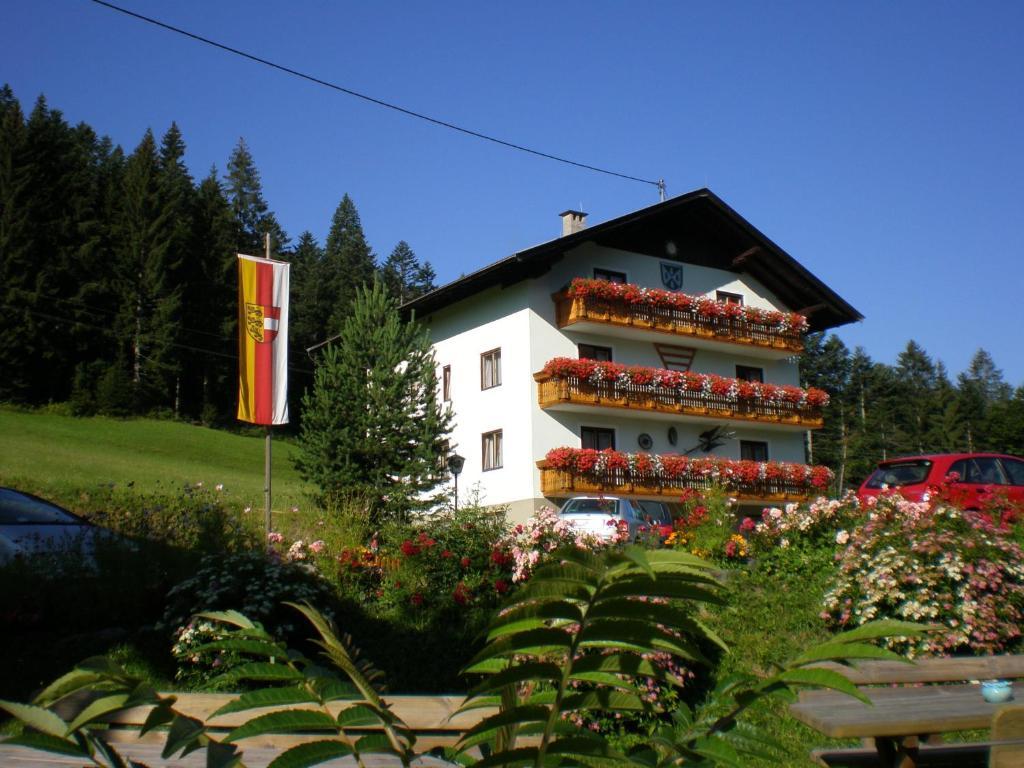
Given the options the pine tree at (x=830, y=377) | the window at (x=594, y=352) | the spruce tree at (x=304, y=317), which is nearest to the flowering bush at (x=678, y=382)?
the window at (x=594, y=352)

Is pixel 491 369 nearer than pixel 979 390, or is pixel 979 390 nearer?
pixel 491 369

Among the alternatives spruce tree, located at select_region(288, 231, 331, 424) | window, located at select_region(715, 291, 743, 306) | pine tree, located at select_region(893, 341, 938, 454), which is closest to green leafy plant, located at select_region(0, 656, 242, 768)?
window, located at select_region(715, 291, 743, 306)

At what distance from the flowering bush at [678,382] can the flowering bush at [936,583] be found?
18095 millimetres

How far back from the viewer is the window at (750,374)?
34688mm

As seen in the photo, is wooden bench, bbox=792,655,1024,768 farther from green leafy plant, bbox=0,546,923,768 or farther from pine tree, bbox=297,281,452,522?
pine tree, bbox=297,281,452,522

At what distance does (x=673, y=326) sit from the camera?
31.1 meters

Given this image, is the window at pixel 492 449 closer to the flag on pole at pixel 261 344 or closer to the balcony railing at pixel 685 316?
the balcony railing at pixel 685 316

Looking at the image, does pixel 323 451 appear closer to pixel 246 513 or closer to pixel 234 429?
pixel 246 513

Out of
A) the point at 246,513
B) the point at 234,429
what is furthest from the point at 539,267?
the point at 234,429

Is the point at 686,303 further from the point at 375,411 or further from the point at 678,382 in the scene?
the point at 375,411

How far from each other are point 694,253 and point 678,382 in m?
5.70

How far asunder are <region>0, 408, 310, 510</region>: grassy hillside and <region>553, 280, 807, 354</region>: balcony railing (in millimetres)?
9508

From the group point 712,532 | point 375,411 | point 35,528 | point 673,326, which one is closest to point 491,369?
point 673,326

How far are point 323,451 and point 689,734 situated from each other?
78.1 feet
